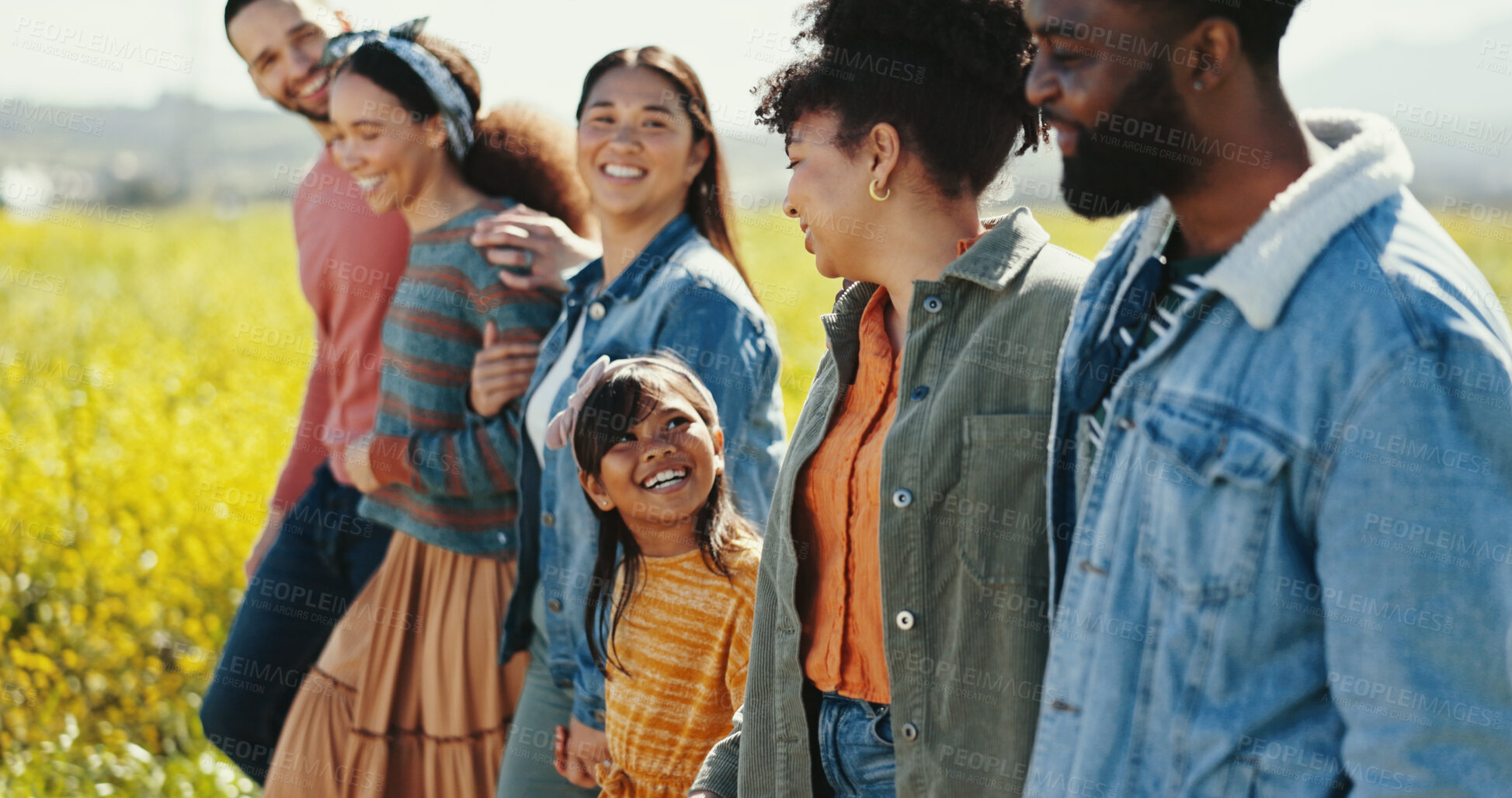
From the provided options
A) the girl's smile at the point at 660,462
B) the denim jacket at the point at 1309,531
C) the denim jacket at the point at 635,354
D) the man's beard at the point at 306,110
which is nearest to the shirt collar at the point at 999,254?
the denim jacket at the point at 1309,531

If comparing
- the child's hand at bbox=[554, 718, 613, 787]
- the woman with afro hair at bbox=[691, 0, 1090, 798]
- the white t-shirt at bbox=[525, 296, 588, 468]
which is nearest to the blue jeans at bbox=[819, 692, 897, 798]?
the woman with afro hair at bbox=[691, 0, 1090, 798]

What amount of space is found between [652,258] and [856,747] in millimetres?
1495

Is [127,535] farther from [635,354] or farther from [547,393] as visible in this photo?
[635,354]

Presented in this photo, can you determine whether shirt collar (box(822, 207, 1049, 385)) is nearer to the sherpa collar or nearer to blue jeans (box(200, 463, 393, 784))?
the sherpa collar

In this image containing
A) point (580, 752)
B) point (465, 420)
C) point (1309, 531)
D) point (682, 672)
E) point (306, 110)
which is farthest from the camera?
point (306, 110)

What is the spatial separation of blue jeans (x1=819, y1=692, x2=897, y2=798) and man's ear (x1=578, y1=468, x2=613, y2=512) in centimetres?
79

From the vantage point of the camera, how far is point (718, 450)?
9.56 ft

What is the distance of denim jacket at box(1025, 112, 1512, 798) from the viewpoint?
54.8 inches

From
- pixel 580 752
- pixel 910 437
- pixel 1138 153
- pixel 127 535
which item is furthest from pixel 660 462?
pixel 127 535

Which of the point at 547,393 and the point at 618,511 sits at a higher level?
the point at 547,393

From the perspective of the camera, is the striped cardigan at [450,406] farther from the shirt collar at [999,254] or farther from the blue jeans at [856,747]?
the shirt collar at [999,254]

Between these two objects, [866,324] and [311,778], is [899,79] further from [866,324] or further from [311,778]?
[311,778]

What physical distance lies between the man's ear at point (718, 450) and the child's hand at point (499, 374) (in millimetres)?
758

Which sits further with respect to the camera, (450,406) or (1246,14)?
(450,406)
